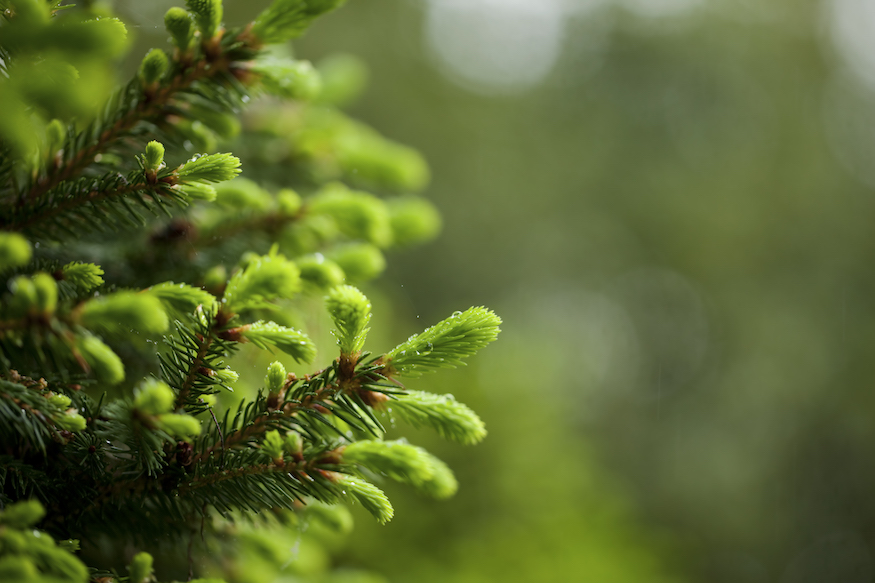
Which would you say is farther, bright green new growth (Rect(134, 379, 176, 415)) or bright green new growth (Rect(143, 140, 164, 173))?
bright green new growth (Rect(143, 140, 164, 173))

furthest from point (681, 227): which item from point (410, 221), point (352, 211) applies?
point (352, 211)

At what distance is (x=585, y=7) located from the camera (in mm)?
11195

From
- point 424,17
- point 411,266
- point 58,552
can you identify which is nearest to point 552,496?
point 58,552

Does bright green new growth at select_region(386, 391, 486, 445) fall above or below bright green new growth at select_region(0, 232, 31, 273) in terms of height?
above

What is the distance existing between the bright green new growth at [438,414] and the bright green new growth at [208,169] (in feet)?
1.20

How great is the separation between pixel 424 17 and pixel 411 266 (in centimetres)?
529

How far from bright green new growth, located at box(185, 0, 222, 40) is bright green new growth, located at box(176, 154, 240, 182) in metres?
0.22

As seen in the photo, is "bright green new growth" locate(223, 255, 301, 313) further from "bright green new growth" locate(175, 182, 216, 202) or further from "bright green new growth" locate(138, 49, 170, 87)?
"bright green new growth" locate(138, 49, 170, 87)

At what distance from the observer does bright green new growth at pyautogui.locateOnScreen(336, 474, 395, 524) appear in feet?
2.10

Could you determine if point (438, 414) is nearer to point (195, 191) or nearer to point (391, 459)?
point (391, 459)

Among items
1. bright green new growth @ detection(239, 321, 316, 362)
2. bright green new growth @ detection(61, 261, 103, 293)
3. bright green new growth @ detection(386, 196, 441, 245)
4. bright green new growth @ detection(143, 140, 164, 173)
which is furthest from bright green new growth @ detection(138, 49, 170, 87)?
bright green new growth @ detection(386, 196, 441, 245)

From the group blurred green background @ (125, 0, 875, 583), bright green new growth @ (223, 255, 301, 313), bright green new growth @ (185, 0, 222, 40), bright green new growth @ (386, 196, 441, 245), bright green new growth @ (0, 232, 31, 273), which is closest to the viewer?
bright green new growth @ (0, 232, 31, 273)

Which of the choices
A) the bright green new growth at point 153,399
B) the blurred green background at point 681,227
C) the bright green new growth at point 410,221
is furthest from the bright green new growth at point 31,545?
the blurred green background at point 681,227

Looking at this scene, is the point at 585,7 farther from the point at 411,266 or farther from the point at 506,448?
the point at 506,448
